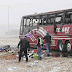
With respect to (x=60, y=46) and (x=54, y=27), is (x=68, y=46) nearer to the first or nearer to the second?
(x=60, y=46)

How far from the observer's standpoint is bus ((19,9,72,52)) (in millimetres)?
18172

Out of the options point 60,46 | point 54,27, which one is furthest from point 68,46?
point 54,27

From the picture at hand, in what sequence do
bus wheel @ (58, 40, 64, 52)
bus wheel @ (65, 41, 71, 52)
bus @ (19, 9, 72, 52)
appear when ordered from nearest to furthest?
1. bus @ (19, 9, 72, 52)
2. bus wheel @ (65, 41, 71, 52)
3. bus wheel @ (58, 40, 64, 52)

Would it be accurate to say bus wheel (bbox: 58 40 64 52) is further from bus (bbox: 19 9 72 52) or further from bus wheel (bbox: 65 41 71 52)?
bus wheel (bbox: 65 41 71 52)

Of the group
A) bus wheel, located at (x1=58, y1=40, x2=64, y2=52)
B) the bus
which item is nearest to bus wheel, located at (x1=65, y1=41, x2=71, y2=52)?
the bus

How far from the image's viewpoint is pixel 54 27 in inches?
768

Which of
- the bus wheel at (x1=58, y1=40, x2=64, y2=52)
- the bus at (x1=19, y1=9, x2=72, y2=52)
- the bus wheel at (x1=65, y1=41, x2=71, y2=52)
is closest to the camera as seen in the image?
the bus at (x1=19, y1=9, x2=72, y2=52)

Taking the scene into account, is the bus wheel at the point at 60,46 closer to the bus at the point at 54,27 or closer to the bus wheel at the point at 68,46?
the bus at the point at 54,27

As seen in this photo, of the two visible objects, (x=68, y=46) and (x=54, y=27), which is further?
(x=54, y=27)

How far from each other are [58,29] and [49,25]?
135 cm

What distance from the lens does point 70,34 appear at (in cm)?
1773

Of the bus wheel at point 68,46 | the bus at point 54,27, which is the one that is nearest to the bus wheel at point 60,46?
the bus at point 54,27

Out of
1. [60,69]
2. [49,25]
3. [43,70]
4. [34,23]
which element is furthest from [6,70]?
[34,23]

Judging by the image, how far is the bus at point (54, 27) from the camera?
1817cm
